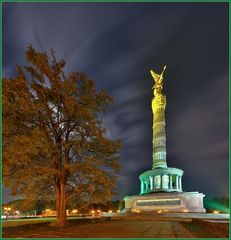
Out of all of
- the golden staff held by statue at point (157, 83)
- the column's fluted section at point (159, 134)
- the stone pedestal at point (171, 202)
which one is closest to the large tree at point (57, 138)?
the stone pedestal at point (171, 202)

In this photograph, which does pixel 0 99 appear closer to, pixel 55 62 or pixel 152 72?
pixel 55 62

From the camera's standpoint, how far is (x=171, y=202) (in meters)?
62.7

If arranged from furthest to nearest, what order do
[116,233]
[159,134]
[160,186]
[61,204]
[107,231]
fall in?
1. [159,134]
2. [160,186]
3. [61,204]
4. [107,231]
5. [116,233]

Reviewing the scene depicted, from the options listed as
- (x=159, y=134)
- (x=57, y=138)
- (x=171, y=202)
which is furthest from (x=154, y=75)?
(x=57, y=138)

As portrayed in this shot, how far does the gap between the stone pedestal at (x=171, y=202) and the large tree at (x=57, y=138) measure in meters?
43.4

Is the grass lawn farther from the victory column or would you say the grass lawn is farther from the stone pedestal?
the victory column

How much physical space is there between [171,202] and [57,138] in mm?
47742

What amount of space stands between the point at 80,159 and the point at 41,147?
3.78 meters

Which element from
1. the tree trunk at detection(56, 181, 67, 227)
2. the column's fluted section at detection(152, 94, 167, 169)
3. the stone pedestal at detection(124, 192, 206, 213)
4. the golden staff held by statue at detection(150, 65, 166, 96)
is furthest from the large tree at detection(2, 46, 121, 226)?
the golden staff held by statue at detection(150, 65, 166, 96)

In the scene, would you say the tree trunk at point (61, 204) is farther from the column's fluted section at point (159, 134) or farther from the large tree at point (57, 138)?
the column's fluted section at point (159, 134)

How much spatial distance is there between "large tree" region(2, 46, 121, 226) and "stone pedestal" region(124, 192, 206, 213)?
143 feet

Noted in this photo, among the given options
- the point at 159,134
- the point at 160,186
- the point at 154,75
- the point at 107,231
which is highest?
the point at 154,75

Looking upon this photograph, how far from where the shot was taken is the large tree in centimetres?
1842

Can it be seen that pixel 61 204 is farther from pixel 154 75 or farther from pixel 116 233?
pixel 154 75
